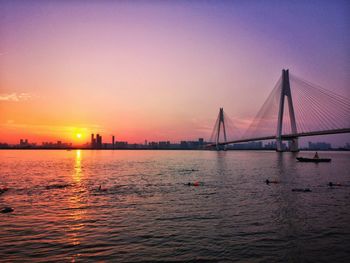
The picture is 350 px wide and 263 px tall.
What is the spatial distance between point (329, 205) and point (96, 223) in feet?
49.4

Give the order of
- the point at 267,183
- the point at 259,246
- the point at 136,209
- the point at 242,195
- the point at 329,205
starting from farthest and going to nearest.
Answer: the point at 267,183
the point at 242,195
the point at 329,205
the point at 136,209
the point at 259,246

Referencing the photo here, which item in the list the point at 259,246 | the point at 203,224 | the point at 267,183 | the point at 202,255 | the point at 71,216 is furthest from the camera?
the point at 267,183

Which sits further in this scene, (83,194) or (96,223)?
(83,194)

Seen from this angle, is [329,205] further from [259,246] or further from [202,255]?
[202,255]

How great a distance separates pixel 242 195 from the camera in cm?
2369

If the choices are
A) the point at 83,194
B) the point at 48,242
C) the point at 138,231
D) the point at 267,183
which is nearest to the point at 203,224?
the point at 138,231

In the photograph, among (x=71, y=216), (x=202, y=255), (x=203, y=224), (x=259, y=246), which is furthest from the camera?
(x=71, y=216)

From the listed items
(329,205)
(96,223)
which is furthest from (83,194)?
(329,205)

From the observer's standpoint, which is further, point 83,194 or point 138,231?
point 83,194

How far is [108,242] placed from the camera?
1188cm

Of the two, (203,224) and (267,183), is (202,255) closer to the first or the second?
(203,224)

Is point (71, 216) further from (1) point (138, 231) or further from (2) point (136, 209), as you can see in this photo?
(1) point (138, 231)

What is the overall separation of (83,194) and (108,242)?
13.5 m

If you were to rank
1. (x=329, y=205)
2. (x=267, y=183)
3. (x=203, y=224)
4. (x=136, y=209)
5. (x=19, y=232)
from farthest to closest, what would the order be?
(x=267, y=183) < (x=329, y=205) < (x=136, y=209) < (x=203, y=224) < (x=19, y=232)
